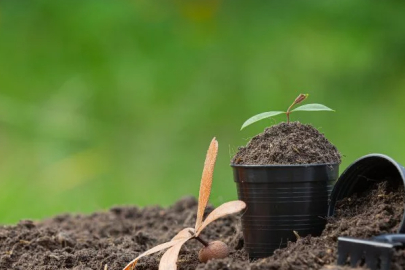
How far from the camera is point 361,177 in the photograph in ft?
7.50

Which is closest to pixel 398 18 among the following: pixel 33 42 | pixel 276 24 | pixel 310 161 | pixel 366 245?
pixel 276 24

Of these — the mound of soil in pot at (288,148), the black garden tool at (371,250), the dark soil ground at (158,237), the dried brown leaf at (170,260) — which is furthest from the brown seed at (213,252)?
the black garden tool at (371,250)

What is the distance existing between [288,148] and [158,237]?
1.15 m

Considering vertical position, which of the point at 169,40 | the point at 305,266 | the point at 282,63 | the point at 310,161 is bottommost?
the point at 305,266

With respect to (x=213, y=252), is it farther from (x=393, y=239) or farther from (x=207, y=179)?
(x=393, y=239)

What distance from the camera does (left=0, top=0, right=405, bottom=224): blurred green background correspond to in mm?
5605

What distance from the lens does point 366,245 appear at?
1.82 metres

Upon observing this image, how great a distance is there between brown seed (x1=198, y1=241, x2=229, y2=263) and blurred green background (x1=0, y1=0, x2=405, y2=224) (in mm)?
2877

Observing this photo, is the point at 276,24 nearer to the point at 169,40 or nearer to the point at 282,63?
the point at 282,63

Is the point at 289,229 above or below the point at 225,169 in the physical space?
below

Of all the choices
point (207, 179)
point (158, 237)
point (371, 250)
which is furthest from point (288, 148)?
point (158, 237)

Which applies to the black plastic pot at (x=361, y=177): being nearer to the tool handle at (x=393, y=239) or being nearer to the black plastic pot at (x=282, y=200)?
the black plastic pot at (x=282, y=200)

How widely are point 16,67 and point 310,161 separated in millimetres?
4932

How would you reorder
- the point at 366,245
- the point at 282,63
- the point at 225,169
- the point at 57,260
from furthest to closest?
the point at 282,63
the point at 225,169
the point at 57,260
the point at 366,245
